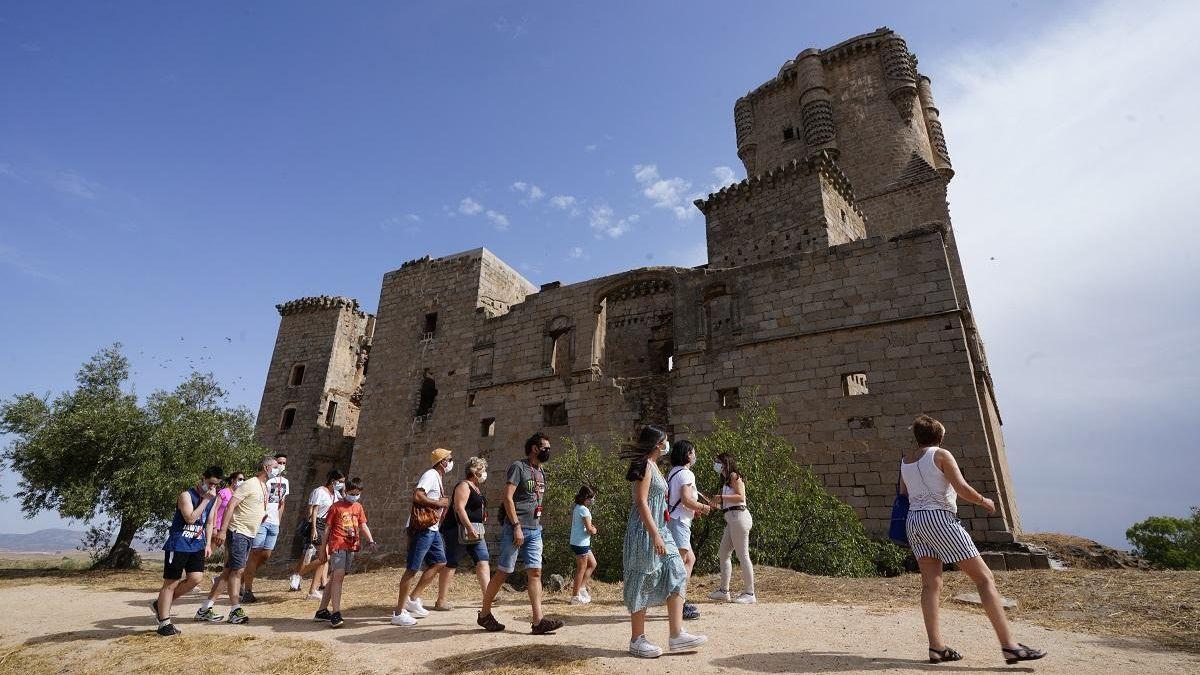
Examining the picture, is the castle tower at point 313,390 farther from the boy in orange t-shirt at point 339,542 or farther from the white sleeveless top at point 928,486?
the white sleeveless top at point 928,486

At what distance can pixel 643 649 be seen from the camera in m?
4.38

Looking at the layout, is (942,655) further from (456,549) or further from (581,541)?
(456,549)

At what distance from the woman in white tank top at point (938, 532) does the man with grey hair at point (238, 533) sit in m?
6.94

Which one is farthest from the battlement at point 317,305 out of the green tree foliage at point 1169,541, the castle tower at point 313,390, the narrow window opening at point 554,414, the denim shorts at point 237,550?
the green tree foliage at point 1169,541

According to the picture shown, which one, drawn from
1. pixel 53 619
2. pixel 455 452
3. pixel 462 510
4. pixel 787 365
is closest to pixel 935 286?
pixel 787 365

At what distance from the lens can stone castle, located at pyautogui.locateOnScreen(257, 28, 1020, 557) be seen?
39.5 feet

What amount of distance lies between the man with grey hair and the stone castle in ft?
29.6

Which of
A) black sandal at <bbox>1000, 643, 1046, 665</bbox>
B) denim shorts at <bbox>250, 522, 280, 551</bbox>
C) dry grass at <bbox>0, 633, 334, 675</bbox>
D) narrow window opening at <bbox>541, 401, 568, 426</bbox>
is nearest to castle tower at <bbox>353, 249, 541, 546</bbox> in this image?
narrow window opening at <bbox>541, 401, 568, 426</bbox>

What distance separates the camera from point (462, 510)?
5988 mm

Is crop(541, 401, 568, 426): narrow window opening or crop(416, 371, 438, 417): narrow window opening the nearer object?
crop(541, 401, 568, 426): narrow window opening

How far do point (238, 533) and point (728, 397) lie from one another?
10266 millimetres

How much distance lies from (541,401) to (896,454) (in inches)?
360

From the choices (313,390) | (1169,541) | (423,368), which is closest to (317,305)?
(313,390)

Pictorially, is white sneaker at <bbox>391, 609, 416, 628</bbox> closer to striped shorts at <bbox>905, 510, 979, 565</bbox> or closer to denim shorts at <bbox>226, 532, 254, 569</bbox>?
denim shorts at <bbox>226, 532, 254, 569</bbox>
